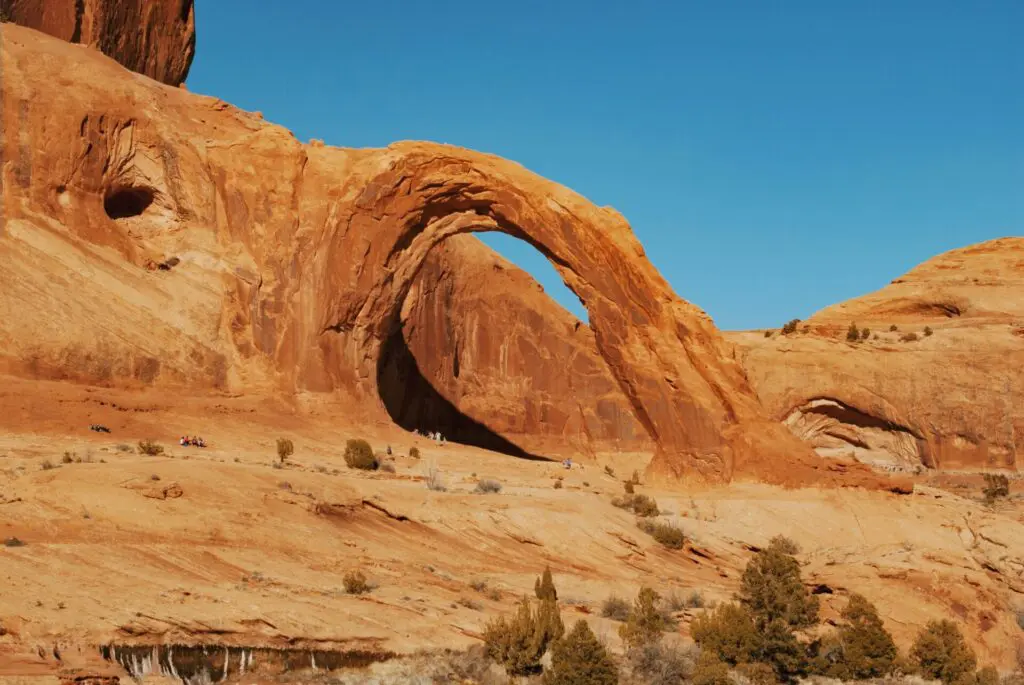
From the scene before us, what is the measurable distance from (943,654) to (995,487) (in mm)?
22682

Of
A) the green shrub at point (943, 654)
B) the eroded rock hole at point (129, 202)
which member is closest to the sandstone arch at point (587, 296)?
the eroded rock hole at point (129, 202)

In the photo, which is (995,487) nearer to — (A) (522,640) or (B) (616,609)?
(B) (616,609)

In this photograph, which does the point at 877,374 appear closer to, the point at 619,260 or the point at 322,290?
the point at 619,260

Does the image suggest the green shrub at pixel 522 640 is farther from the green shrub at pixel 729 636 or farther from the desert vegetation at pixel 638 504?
the desert vegetation at pixel 638 504

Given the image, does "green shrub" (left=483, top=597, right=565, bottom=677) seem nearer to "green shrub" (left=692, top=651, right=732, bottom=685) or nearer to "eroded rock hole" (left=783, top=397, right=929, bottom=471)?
"green shrub" (left=692, top=651, right=732, bottom=685)

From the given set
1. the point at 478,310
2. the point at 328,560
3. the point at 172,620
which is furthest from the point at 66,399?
the point at 478,310

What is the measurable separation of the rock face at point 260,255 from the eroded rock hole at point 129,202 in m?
0.06

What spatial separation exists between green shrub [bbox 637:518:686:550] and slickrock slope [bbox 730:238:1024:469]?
2351 centimetres

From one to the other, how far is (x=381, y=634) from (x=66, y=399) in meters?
14.0

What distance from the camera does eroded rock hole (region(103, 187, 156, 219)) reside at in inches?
1316

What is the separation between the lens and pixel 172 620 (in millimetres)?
15289

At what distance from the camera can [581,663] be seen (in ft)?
Answer: 50.8

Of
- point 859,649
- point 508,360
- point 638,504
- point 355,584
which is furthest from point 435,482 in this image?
point 508,360

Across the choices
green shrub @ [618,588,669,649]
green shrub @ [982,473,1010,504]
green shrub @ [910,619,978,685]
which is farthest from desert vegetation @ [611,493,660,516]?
green shrub @ [982,473,1010,504]
